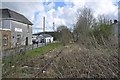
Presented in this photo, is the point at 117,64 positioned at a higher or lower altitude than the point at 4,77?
higher

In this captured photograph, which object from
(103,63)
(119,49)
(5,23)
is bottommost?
(103,63)

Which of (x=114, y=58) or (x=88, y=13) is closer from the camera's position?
(x=114, y=58)

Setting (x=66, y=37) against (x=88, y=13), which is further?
(x=88, y=13)

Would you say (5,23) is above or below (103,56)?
above

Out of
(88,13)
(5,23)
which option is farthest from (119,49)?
(88,13)

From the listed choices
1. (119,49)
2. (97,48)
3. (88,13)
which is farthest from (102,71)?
(88,13)

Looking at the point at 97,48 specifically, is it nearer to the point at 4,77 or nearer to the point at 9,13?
the point at 4,77

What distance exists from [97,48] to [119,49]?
3.84ft

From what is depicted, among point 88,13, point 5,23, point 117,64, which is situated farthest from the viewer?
point 88,13

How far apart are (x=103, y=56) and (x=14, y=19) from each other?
3752cm

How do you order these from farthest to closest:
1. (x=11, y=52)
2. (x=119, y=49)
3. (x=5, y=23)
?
(x=5, y=23), (x=11, y=52), (x=119, y=49)

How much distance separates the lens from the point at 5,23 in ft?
132

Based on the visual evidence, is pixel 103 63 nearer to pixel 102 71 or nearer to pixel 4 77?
pixel 102 71

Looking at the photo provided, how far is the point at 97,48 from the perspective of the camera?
694 centimetres
